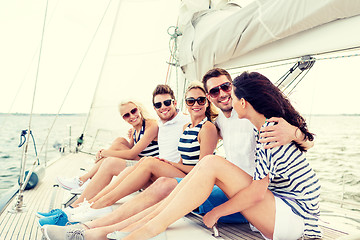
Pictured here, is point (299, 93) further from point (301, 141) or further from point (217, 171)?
point (217, 171)

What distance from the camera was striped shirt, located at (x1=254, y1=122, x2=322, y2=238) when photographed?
1.24 m

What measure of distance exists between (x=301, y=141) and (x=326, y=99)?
997 millimetres

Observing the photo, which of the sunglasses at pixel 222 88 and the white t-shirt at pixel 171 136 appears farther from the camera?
the white t-shirt at pixel 171 136

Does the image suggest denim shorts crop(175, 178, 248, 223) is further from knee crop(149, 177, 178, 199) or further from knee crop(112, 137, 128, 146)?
knee crop(112, 137, 128, 146)

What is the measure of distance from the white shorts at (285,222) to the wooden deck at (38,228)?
0.17 metres

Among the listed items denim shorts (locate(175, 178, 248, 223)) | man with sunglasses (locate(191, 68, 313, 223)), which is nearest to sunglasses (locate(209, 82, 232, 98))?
man with sunglasses (locate(191, 68, 313, 223))

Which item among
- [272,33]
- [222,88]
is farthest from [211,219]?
[272,33]

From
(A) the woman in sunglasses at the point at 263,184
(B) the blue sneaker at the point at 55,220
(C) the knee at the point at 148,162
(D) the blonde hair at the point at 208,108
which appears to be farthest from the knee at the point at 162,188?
(D) the blonde hair at the point at 208,108

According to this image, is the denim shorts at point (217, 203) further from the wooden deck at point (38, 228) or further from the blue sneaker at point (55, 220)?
the blue sneaker at point (55, 220)

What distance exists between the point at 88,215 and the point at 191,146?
0.74m

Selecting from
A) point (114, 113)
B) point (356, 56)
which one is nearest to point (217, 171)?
point (356, 56)

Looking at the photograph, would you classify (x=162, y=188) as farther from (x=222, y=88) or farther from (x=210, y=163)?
(x=222, y=88)

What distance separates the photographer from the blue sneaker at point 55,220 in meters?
1.53

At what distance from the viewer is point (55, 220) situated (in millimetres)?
1571
